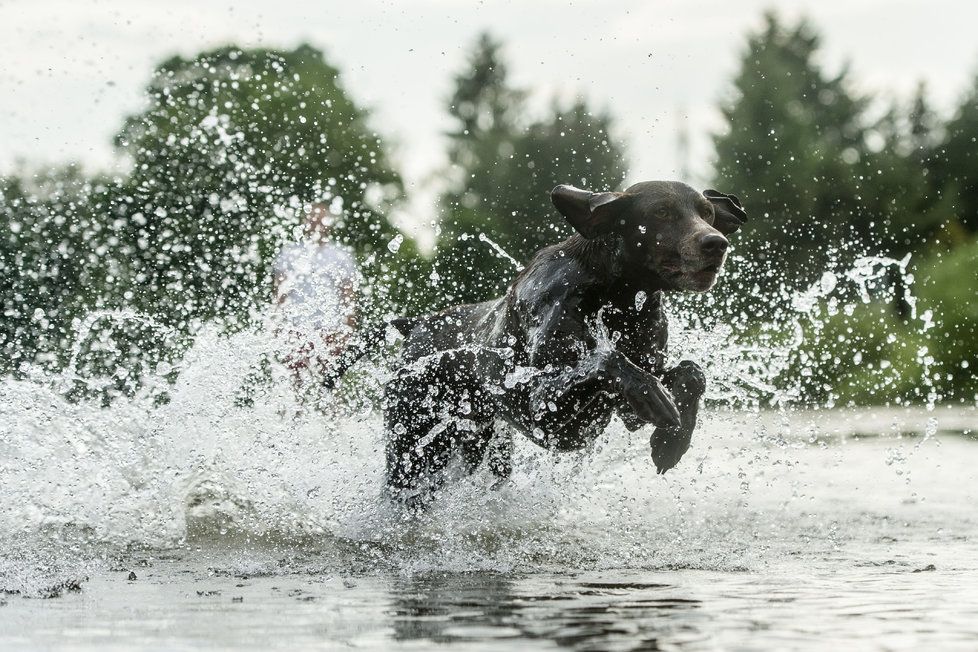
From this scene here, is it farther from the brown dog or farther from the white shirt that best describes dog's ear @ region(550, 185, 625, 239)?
the white shirt

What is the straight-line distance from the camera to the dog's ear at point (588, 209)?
22.7ft

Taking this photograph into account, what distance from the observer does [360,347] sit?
26.9ft

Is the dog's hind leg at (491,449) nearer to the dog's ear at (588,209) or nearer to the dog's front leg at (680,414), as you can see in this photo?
the dog's front leg at (680,414)

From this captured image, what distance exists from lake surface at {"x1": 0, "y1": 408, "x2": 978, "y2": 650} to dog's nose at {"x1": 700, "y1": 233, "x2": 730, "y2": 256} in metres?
1.41

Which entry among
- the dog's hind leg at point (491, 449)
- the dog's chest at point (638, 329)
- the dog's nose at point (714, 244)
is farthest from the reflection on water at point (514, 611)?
the dog's hind leg at point (491, 449)

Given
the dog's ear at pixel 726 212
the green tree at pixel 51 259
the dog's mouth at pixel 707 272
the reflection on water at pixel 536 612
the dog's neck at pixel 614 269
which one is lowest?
the reflection on water at pixel 536 612

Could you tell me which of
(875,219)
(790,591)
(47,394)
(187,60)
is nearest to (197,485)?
Result: (47,394)

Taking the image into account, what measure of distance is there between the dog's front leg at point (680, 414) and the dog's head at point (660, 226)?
465 mm

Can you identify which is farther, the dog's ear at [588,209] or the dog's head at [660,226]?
the dog's ear at [588,209]

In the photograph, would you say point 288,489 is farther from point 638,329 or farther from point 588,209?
point 588,209

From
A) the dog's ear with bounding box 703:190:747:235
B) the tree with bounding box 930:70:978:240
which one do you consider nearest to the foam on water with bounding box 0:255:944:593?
the dog's ear with bounding box 703:190:747:235

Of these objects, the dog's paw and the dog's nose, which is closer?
the dog's paw

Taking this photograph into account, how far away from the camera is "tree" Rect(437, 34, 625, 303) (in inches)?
1088

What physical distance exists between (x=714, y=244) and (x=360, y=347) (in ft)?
8.24
